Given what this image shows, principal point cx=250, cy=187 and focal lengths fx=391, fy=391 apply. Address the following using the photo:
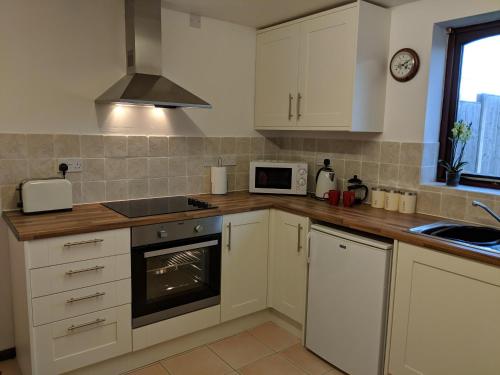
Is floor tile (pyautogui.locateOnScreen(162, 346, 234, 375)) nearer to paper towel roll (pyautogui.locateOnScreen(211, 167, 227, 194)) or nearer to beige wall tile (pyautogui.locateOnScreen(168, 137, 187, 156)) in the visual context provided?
paper towel roll (pyautogui.locateOnScreen(211, 167, 227, 194))

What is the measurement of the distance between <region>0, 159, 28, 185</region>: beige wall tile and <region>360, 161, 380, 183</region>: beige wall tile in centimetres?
220

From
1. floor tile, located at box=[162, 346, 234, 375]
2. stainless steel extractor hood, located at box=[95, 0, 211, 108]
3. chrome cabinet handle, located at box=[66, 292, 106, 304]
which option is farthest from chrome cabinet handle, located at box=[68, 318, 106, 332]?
stainless steel extractor hood, located at box=[95, 0, 211, 108]

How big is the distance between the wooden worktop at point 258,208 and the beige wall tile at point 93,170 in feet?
0.59

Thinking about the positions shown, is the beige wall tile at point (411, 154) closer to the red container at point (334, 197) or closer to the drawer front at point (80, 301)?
the red container at point (334, 197)

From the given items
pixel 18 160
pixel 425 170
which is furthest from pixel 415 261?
pixel 18 160

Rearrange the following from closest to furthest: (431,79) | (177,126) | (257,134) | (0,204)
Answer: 1. (0,204)
2. (431,79)
3. (177,126)
4. (257,134)

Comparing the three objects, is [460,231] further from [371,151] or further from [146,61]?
[146,61]

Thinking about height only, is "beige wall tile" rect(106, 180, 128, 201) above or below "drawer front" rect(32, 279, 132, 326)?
above

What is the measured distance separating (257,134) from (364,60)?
3.72 feet

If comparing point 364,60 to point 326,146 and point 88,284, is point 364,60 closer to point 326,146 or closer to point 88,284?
point 326,146

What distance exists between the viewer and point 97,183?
2557mm

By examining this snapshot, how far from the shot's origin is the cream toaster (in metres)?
2.14

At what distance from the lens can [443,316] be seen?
6.04 ft

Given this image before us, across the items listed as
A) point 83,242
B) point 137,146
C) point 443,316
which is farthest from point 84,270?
point 443,316
